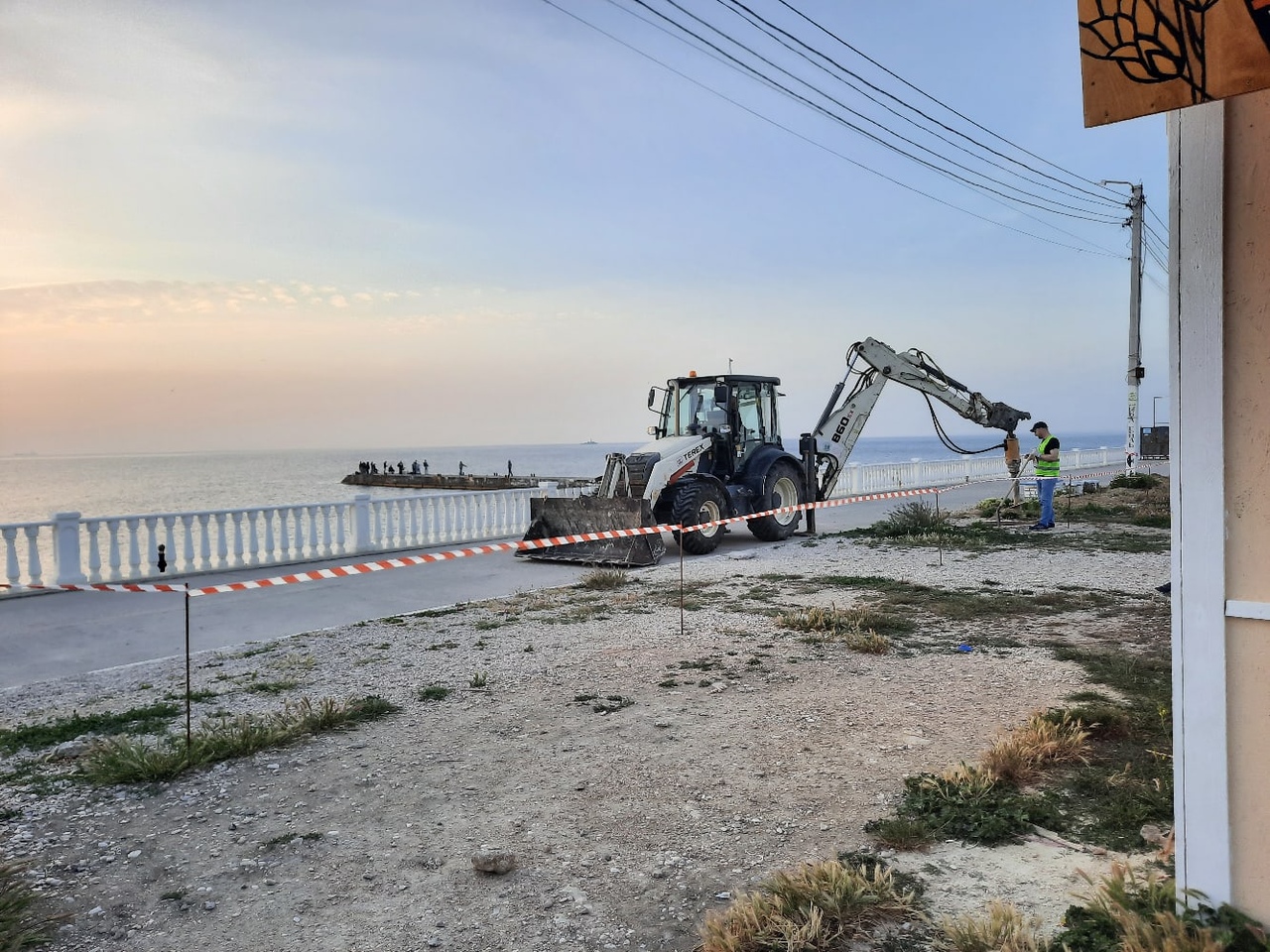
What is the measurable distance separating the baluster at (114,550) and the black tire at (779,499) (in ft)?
28.5

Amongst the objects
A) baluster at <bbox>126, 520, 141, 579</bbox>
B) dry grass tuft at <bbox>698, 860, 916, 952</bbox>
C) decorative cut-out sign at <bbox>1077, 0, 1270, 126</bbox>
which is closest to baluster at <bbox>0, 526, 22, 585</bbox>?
baluster at <bbox>126, 520, 141, 579</bbox>

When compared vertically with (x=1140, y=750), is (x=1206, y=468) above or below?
above

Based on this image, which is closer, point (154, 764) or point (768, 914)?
point (768, 914)

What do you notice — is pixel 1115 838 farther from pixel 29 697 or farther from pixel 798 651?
pixel 29 697

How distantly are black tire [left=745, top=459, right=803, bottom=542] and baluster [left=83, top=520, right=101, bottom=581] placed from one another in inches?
349

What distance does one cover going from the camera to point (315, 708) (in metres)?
5.43

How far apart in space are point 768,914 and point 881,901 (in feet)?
1.39

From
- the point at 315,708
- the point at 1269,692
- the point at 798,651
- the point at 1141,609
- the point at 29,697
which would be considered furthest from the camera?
the point at 1141,609

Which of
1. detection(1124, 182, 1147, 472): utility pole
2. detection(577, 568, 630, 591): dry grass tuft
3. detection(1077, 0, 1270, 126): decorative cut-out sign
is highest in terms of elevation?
detection(1124, 182, 1147, 472): utility pole

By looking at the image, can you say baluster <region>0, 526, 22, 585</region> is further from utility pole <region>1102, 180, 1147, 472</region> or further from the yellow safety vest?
utility pole <region>1102, 180, 1147, 472</region>

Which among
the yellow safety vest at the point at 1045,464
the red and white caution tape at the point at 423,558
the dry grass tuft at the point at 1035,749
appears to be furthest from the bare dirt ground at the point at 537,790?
the yellow safety vest at the point at 1045,464

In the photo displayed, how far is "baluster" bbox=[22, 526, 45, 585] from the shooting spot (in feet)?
32.0

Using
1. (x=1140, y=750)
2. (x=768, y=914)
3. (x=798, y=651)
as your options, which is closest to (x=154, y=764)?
(x=768, y=914)

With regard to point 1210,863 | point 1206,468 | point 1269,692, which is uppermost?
point 1206,468
